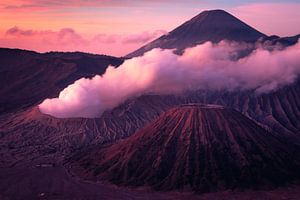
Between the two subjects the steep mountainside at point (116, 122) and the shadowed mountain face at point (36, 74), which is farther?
the shadowed mountain face at point (36, 74)

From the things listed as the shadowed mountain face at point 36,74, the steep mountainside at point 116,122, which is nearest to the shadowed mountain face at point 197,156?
the steep mountainside at point 116,122

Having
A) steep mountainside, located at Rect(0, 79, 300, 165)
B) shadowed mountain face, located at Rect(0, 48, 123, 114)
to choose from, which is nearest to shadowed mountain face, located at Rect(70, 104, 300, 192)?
steep mountainside, located at Rect(0, 79, 300, 165)

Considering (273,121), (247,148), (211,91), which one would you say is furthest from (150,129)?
(211,91)

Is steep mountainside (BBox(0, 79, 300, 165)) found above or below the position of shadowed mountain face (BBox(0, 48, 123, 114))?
below

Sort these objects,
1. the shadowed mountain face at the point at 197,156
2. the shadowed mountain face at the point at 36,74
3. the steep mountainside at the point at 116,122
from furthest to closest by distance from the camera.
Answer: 1. the shadowed mountain face at the point at 36,74
2. the steep mountainside at the point at 116,122
3. the shadowed mountain face at the point at 197,156

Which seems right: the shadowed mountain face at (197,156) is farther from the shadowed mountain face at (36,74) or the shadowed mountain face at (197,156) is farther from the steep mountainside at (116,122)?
the shadowed mountain face at (36,74)

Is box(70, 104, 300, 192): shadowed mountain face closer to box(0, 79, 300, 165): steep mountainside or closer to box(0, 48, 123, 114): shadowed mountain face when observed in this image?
box(0, 79, 300, 165): steep mountainside
